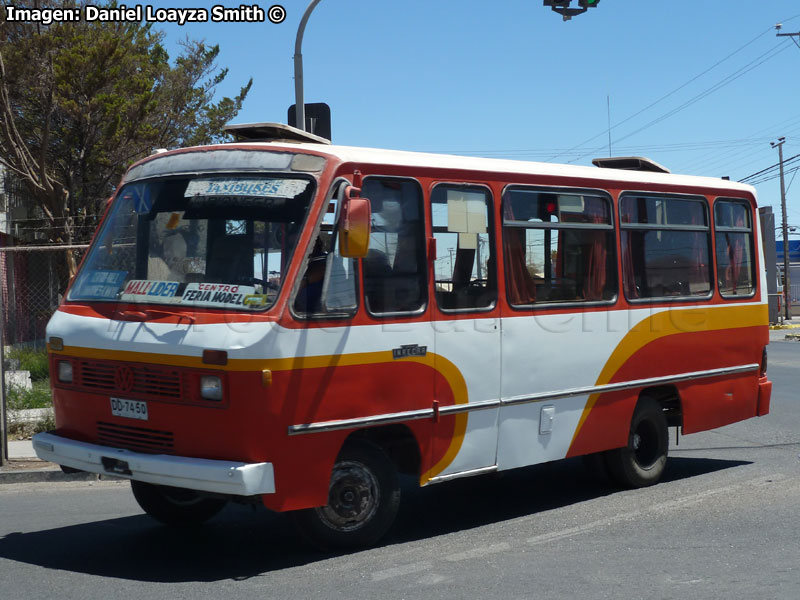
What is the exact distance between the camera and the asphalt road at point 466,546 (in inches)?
239

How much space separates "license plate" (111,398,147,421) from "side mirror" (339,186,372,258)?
5.40 feet

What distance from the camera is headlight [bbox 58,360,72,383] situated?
7.07 metres

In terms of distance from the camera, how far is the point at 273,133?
7.56 metres

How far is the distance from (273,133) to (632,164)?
14.0 feet

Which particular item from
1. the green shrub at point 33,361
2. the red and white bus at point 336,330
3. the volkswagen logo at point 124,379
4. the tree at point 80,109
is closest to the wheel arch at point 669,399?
the red and white bus at point 336,330

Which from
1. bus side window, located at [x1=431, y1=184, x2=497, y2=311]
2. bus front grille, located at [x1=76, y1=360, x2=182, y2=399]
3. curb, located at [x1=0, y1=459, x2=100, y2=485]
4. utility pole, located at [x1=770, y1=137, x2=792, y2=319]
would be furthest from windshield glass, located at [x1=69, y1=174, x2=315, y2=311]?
utility pole, located at [x1=770, y1=137, x2=792, y2=319]

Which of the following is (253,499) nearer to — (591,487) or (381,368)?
(381,368)

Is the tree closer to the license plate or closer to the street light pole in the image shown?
the street light pole

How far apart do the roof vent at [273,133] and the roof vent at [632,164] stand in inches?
150

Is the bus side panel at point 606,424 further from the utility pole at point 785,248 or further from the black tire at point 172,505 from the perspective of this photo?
the utility pole at point 785,248

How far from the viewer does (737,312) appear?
1042 centimetres

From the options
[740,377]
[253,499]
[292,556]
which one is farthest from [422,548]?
[740,377]

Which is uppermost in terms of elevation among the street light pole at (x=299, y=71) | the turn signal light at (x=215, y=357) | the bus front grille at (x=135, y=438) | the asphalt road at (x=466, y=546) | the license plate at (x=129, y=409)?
the street light pole at (x=299, y=71)

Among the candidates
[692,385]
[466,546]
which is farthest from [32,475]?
[692,385]
